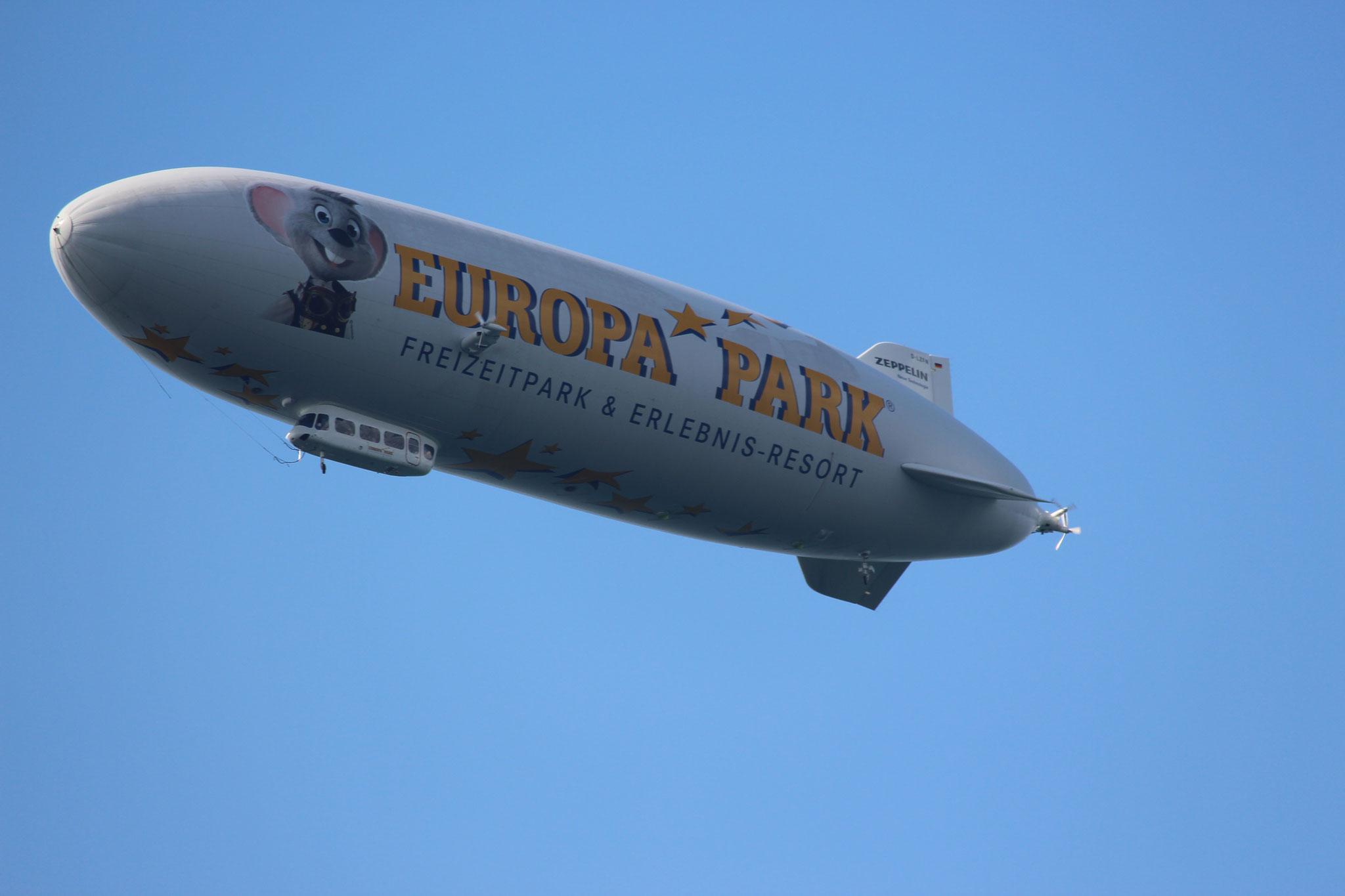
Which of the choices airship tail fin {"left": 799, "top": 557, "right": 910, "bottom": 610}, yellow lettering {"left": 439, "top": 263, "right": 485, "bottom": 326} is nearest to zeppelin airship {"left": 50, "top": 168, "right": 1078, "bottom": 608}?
yellow lettering {"left": 439, "top": 263, "right": 485, "bottom": 326}

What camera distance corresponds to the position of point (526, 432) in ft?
102

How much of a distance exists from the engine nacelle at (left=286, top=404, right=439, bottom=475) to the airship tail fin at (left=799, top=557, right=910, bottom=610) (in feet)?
49.5

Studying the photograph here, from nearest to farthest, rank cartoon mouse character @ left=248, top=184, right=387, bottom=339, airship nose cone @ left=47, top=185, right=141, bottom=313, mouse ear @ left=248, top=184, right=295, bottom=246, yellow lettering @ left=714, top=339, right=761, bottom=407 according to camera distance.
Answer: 1. airship nose cone @ left=47, top=185, right=141, bottom=313
2. cartoon mouse character @ left=248, top=184, right=387, bottom=339
3. mouse ear @ left=248, top=184, right=295, bottom=246
4. yellow lettering @ left=714, top=339, right=761, bottom=407

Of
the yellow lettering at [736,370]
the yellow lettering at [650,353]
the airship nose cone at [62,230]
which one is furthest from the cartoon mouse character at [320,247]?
the yellow lettering at [736,370]

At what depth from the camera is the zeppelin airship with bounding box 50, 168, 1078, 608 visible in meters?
27.8

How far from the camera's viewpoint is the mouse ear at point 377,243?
28969mm

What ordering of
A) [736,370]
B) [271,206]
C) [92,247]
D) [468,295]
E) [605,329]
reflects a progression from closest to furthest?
[92,247] → [271,206] → [468,295] → [605,329] → [736,370]

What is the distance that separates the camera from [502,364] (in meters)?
30.0

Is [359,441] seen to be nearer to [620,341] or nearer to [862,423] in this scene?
[620,341]

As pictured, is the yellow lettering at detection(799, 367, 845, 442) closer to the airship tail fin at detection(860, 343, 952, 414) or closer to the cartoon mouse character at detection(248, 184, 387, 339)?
the airship tail fin at detection(860, 343, 952, 414)

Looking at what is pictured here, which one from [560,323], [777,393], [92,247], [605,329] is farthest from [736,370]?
[92,247]

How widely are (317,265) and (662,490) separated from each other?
32.5 ft

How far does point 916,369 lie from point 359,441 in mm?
19267

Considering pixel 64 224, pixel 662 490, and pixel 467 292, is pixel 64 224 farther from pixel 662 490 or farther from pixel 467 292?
pixel 662 490
